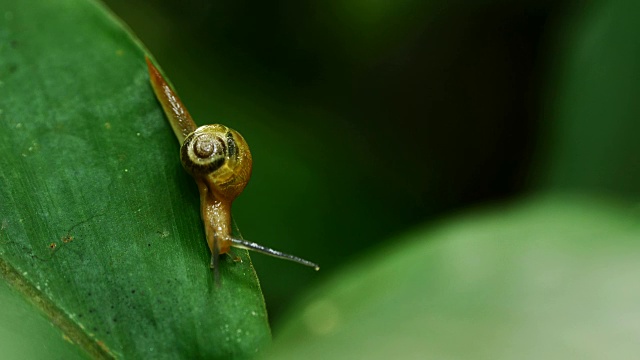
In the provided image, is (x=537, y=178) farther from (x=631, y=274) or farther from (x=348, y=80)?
(x=631, y=274)

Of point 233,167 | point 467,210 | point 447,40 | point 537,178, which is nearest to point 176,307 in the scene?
point 233,167

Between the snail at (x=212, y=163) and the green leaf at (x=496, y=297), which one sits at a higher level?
the snail at (x=212, y=163)

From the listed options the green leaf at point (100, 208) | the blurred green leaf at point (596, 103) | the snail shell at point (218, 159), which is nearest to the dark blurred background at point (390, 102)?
the blurred green leaf at point (596, 103)

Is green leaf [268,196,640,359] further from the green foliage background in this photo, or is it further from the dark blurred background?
the dark blurred background

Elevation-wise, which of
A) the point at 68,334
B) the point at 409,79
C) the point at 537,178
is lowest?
the point at 537,178

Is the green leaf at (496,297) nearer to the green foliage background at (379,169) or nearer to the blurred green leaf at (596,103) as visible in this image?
the green foliage background at (379,169)

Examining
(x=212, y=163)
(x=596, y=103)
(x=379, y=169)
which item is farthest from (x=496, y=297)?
(x=596, y=103)

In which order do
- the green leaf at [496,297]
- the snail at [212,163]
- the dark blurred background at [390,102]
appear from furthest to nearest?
the dark blurred background at [390,102], the snail at [212,163], the green leaf at [496,297]

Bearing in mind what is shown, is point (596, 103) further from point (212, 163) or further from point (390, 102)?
point (212, 163)

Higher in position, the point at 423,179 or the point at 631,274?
the point at 631,274
